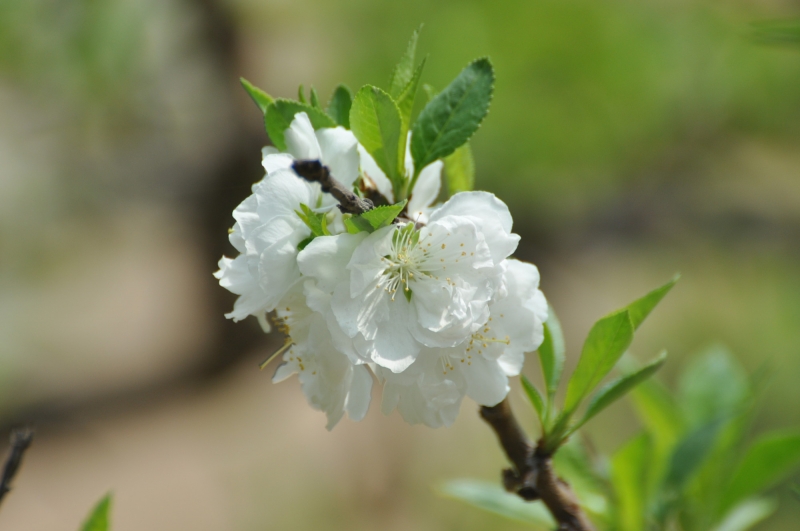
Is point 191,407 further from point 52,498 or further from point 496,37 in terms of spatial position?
point 496,37

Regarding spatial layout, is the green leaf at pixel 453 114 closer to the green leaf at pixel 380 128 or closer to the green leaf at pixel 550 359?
the green leaf at pixel 380 128

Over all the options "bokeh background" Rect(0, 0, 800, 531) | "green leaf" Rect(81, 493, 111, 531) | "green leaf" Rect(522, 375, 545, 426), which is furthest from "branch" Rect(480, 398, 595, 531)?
"bokeh background" Rect(0, 0, 800, 531)

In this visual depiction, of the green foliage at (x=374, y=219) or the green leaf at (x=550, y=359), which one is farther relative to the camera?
the green leaf at (x=550, y=359)

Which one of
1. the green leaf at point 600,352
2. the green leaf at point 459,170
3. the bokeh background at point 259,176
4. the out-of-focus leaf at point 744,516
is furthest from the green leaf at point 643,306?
the bokeh background at point 259,176

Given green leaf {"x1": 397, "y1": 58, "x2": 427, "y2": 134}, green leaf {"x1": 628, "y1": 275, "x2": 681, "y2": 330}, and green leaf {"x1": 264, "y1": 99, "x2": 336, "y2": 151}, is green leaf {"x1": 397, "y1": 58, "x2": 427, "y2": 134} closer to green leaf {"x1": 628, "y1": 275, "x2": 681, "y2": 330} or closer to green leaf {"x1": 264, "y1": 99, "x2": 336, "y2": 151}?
green leaf {"x1": 264, "y1": 99, "x2": 336, "y2": 151}

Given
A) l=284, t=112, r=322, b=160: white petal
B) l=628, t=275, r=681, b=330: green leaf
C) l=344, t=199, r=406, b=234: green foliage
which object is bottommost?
l=628, t=275, r=681, b=330: green leaf
